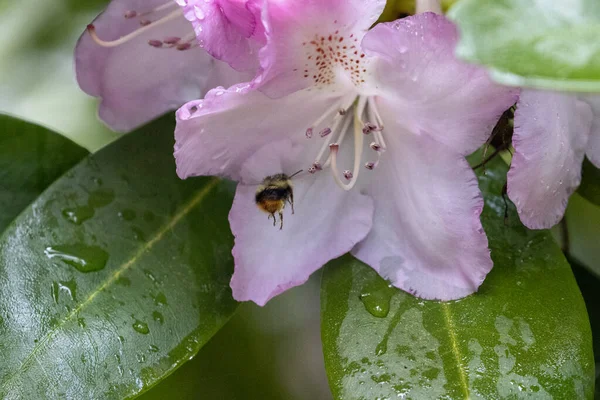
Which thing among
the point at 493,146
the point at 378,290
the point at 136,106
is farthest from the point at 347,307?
the point at 136,106

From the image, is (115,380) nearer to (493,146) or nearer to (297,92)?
(297,92)

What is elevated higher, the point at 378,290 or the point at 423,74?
the point at 423,74

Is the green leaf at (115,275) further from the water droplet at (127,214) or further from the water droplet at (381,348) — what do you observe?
the water droplet at (381,348)

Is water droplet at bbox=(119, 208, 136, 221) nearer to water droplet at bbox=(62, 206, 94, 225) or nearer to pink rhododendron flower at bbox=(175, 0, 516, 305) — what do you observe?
water droplet at bbox=(62, 206, 94, 225)

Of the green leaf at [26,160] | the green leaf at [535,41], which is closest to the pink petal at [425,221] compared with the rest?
the green leaf at [535,41]

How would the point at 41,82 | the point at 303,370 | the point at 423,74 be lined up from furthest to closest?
the point at 41,82 < the point at 303,370 < the point at 423,74

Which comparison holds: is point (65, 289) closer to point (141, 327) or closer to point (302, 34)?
point (141, 327)
